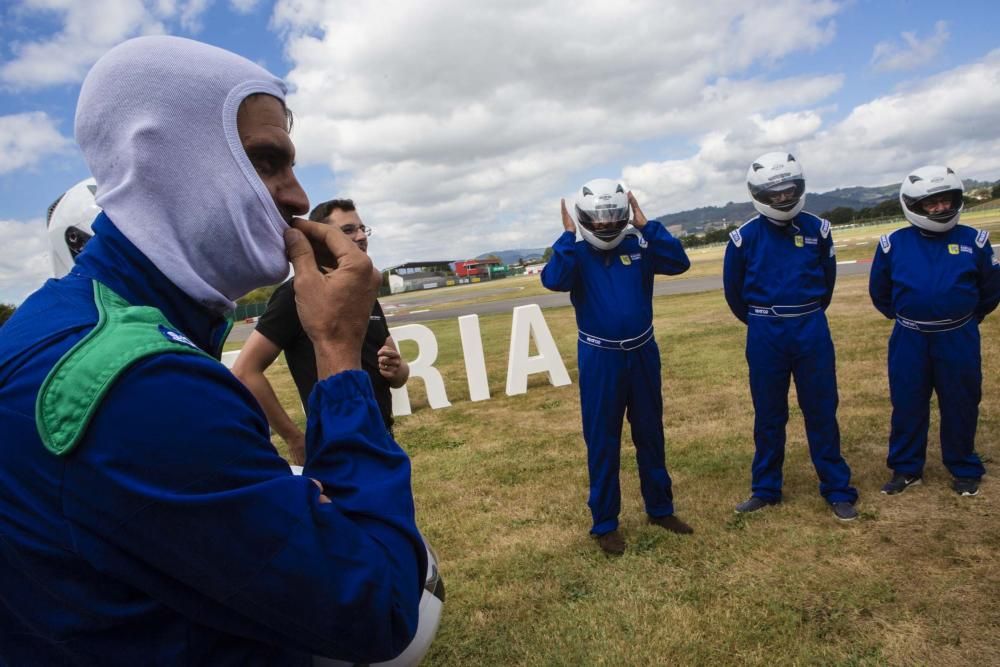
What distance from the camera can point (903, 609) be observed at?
10.5ft

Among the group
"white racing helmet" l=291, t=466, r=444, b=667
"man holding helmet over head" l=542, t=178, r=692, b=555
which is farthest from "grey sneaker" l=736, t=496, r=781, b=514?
"white racing helmet" l=291, t=466, r=444, b=667

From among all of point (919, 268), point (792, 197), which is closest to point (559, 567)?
point (792, 197)

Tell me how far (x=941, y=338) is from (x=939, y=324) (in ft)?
0.35

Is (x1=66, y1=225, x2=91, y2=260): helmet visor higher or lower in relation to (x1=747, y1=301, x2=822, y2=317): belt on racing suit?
higher

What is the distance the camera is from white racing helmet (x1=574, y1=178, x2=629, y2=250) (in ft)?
13.5

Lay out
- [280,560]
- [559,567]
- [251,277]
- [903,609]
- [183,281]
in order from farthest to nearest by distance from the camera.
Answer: [559,567]
[903,609]
[251,277]
[183,281]
[280,560]

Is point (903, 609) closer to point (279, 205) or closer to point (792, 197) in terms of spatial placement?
point (792, 197)

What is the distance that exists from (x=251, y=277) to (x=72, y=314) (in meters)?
0.30

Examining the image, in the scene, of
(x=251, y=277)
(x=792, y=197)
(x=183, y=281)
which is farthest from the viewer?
(x=792, y=197)

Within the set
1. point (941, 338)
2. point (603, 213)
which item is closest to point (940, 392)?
point (941, 338)

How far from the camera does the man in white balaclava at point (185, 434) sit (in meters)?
0.77

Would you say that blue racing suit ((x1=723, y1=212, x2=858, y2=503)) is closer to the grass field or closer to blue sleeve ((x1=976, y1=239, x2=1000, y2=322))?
the grass field

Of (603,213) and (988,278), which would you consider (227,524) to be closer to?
(603,213)

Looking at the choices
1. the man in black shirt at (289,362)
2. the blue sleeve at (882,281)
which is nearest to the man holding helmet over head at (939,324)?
the blue sleeve at (882,281)
